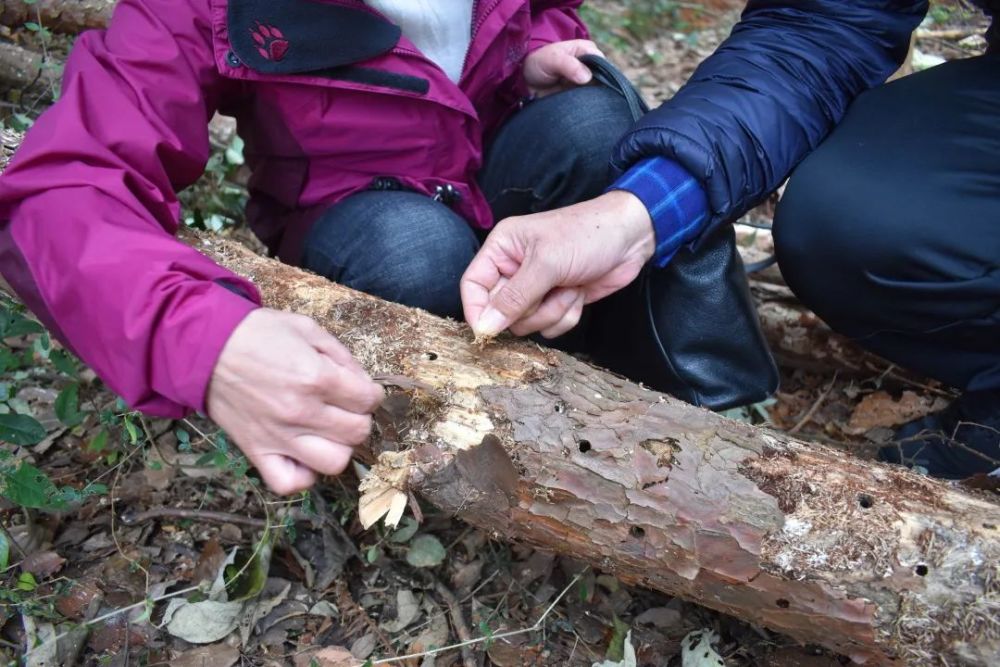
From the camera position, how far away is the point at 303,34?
1641 mm

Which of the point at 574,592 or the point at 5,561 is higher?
the point at 5,561

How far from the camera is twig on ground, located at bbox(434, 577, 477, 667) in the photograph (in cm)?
167

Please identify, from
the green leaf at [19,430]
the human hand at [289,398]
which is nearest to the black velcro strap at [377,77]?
the human hand at [289,398]

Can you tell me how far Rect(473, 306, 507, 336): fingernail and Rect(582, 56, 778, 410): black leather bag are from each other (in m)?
0.47

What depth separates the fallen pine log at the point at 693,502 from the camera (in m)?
1.29

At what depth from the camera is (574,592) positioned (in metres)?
1.80

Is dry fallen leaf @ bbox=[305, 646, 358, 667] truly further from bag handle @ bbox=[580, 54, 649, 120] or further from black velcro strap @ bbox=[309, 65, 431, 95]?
bag handle @ bbox=[580, 54, 649, 120]

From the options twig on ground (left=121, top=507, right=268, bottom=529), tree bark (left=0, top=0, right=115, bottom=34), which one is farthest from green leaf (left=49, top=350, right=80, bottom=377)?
tree bark (left=0, top=0, right=115, bottom=34)

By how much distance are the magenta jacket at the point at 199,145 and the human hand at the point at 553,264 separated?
0.44 meters

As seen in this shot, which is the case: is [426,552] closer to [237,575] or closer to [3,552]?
[237,575]

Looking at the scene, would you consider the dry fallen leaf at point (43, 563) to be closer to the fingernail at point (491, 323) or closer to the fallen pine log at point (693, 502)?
the fallen pine log at point (693, 502)

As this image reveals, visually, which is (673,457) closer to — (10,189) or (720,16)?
(10,189)

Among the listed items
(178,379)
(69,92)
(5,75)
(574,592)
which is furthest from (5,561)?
(5,75)

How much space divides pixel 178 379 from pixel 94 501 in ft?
3.26
